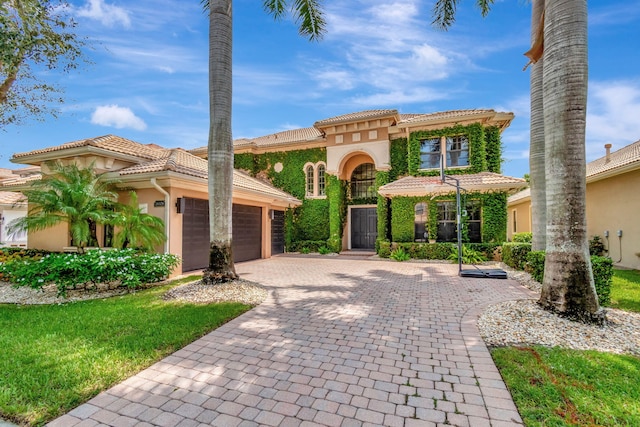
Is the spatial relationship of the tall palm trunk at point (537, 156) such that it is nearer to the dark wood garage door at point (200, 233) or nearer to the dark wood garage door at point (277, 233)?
the dark wood garage door at point (200, 233)

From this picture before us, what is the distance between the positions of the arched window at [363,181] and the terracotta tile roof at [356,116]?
3518mm

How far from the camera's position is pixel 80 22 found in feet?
37.0

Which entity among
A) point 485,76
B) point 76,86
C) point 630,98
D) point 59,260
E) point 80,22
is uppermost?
point 80,22

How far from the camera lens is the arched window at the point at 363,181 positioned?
19.5 metres

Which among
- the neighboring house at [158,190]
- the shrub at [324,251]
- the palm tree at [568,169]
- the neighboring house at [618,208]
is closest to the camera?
the palm tree at [568,169]

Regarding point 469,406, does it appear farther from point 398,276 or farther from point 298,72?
point 298,72

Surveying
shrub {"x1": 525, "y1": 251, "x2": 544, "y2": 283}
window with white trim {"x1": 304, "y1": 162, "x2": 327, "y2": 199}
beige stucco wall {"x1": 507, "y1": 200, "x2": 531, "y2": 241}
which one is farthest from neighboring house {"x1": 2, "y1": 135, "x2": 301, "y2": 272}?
beige stucco wall {"x1": 507, "y1": 200, "x2": 531, "y2": 241}

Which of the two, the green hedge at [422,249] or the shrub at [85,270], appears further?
the green hedge at [422,249]

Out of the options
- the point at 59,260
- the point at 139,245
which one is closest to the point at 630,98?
the point at 139,245

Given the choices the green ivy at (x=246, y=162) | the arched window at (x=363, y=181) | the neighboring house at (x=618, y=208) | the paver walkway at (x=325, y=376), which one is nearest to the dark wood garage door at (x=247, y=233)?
the green ivy at (x=246, y=162)

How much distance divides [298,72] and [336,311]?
1041 cm

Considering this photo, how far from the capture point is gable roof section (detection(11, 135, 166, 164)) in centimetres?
1032

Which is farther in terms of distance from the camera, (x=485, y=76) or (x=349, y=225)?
(x=349, y=225)

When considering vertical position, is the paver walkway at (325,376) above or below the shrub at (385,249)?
below
